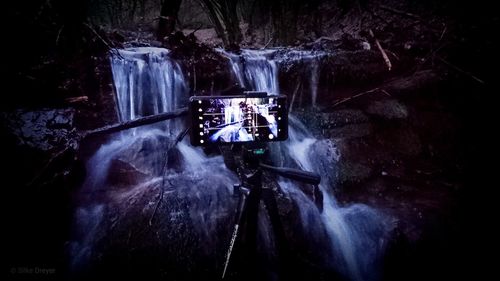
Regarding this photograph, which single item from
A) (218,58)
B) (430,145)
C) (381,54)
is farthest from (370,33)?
(218,58)

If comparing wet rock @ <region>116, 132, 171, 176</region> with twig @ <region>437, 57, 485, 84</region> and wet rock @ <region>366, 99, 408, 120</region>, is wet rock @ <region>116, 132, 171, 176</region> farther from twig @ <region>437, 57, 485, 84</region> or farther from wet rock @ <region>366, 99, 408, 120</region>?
twig @ <region>437, 57, 485, 84</region>

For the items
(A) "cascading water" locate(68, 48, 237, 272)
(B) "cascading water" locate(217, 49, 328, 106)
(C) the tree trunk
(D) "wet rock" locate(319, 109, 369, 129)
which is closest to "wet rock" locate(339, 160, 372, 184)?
(D) "wet rock" locate(319, 109, 369, 129)

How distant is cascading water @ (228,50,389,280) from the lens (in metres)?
3.73

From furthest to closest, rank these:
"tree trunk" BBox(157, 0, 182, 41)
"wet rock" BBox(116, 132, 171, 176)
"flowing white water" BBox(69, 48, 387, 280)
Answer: "tree trunk" BBox(157, 0, 182, 41)
"wet rock" BBox(116, 132, 171, 176)
"flowing white water" BBox(69, 48, 387, 280)

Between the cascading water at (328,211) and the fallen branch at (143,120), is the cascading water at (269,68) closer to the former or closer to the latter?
the cascading water at (328,211)

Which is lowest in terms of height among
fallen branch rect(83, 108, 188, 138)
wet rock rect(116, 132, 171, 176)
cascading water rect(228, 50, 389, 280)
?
cascading water rect(228, 50, 389, 280)

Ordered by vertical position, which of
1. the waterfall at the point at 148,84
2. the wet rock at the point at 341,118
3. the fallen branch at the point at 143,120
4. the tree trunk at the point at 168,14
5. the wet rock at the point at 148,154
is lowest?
the wet rock at the point at 148,154

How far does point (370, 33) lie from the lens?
6484 mm

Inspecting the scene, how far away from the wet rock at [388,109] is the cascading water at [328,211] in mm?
1242

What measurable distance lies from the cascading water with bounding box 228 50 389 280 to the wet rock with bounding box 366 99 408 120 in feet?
4.08

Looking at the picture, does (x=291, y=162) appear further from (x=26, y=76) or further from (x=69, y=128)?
(x=26, y=76)

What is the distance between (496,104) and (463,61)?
43.3 inches

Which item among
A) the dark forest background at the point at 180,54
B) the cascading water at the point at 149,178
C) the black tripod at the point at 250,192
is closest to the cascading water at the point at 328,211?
the dark forest background at the point at 180,54

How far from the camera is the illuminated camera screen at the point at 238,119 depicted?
234cm
